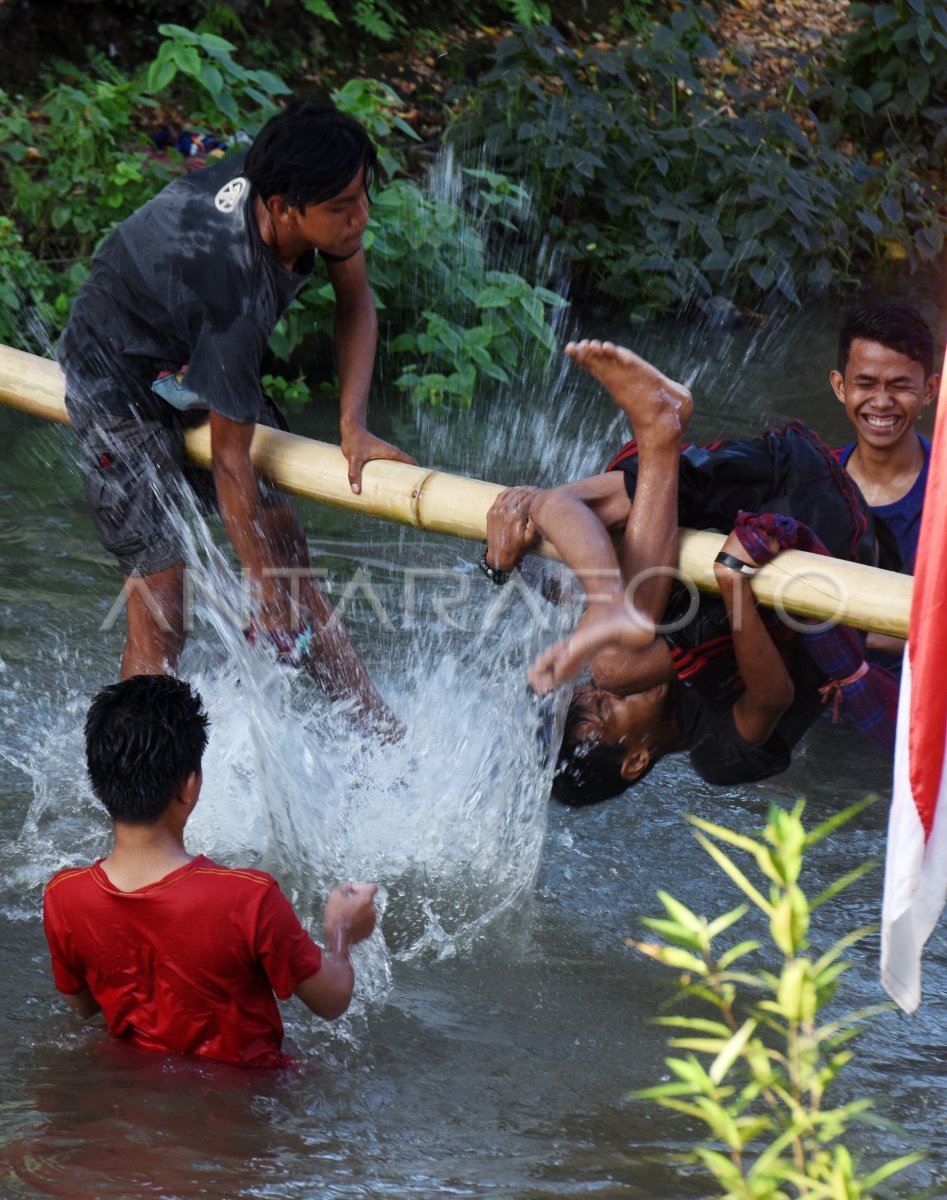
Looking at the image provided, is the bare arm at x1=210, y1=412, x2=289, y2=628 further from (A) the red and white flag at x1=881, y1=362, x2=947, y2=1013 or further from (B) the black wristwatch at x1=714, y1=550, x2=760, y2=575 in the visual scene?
(A) the red and white flag at x1=881, y1=362, x2=947, y2=1013

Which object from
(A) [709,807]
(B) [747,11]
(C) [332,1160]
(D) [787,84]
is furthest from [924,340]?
(B) [747,11]

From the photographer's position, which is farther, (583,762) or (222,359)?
(583,762)

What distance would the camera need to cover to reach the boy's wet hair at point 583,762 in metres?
3.54

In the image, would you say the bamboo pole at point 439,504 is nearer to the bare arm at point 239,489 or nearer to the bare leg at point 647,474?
the bare leg at point 647,474

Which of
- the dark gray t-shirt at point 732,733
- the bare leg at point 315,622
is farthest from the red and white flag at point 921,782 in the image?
the bare leg at point 315,622

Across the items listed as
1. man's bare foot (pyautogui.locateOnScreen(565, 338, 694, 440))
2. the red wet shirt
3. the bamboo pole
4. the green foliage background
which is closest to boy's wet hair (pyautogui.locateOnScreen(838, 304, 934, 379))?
→ man's bare foot (pyautogui.locateOnScreen(565, 338, 694, 440))

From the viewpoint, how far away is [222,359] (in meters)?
3.25

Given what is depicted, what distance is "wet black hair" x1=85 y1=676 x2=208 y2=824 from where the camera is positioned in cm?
249

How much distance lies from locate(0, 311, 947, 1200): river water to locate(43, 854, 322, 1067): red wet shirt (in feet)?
0.33

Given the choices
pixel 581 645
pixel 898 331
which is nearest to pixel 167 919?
pixel 581 645

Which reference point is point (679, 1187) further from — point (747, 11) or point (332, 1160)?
point (747, 11)

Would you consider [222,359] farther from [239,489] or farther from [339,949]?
[339,949]

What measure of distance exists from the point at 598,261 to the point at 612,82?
1477mm

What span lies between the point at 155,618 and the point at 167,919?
1430 millimetres
